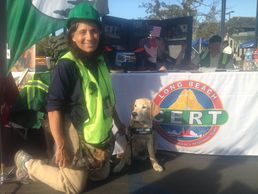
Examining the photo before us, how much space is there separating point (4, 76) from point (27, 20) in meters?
1.07

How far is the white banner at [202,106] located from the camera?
4.75 metres

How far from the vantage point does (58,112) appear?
3436 millimetres

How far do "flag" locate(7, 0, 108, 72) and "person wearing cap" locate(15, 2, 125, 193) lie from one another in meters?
1.01

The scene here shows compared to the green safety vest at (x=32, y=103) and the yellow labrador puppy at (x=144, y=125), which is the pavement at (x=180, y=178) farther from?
the green safety vest at (x=32, y=103)

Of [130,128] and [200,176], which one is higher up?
[130,128]

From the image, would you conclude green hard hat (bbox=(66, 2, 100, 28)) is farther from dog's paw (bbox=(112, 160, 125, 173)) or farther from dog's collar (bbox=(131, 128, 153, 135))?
dog's paw (bbox=(112, 160, 125, 173))

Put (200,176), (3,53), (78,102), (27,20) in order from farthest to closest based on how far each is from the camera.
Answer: (27,20) → (200,176) → (78,102) → (3,53)

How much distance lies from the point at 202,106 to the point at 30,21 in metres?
2.43

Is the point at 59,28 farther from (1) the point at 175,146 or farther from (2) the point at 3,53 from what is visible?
(1) the point at 175,146

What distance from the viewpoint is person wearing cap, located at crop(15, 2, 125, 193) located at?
3549 mm

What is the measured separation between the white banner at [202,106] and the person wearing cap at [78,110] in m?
1.17

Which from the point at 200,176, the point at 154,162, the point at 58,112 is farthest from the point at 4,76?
the point at 200,176

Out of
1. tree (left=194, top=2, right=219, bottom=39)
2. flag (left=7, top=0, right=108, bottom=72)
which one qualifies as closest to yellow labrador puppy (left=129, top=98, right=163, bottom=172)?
flag (left=7, top=0, right=108, bottom=72)

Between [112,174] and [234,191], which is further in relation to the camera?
[112,174]
